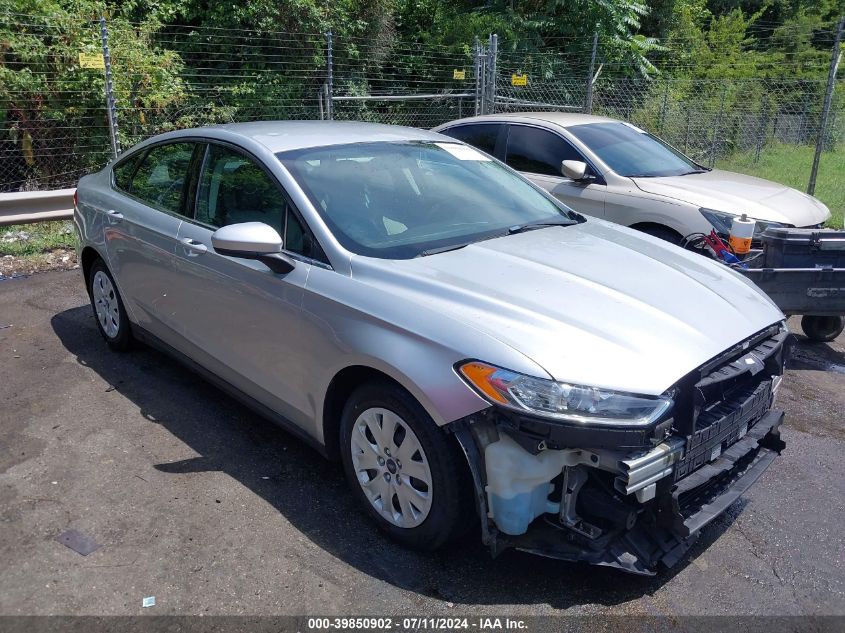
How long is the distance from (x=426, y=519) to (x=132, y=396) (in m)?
2.55

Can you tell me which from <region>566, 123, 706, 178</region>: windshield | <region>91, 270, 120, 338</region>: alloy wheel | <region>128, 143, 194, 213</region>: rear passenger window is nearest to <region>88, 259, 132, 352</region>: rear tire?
<region>91, 270, 120, 338</region>: alloy wheel

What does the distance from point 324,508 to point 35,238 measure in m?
6.78

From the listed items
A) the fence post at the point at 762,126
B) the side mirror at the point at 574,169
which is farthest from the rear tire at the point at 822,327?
the fence post at the point at 762,126

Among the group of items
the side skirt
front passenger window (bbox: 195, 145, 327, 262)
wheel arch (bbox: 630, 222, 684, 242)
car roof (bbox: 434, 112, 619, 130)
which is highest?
car roof (bbox: 434, 112, 619, 130)

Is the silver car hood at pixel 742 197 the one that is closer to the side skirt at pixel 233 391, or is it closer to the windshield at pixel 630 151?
the windshield at pixel 630 151

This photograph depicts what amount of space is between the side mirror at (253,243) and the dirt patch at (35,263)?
5332 millimetres

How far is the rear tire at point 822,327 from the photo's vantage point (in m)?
5.73

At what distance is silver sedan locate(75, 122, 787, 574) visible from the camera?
262 centimetres

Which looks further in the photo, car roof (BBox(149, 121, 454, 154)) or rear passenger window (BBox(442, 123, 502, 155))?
rear passenger window (BBox(442, 123, 502, 155))

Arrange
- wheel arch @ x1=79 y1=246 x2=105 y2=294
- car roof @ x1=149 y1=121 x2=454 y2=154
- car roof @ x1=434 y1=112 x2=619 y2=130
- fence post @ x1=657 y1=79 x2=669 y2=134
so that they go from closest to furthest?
car roof @ x1=149 y1=121 x2=454 y2=154 → wheel arch @ x1=79 y1=246 x2=105 y2=294 → car roof @ x1=434 y1=112 x2=619 y2=130 → fence post @ x1=657 y1=79 x2=669 y2=134

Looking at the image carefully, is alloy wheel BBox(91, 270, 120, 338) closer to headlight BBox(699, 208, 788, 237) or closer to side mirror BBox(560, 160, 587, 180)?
side mirror BBox(560, 160, 587, 180)

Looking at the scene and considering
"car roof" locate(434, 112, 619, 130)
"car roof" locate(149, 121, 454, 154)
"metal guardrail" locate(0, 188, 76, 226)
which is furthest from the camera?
"metal guardrail" locate(0, 188, 76, 226)

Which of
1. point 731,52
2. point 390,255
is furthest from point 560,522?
point 731,52

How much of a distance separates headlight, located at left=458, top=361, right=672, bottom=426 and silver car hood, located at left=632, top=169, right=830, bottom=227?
4000 mm
